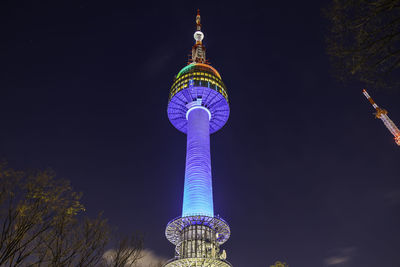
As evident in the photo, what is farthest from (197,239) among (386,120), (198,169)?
(386,120)

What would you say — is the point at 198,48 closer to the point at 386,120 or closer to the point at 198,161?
the point at 198,161

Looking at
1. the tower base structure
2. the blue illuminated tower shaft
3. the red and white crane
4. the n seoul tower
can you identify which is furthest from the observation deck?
the red and white crane

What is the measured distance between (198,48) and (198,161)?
3420 cm

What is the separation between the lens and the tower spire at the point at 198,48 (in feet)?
242

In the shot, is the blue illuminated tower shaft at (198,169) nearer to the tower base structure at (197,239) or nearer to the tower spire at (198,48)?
the tower base structure at (197,239)

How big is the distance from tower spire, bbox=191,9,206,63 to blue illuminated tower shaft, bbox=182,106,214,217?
1606 centimetres

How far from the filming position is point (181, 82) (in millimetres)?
66625

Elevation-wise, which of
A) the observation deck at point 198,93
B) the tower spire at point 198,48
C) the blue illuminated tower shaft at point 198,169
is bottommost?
the blue illuminated tower shaft at point 198,169

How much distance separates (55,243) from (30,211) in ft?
9.94

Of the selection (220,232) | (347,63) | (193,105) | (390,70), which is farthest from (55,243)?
(193,105)

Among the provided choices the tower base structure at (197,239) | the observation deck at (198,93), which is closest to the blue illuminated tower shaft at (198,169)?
the tower base structure at (197,239)

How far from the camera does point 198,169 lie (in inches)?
2119

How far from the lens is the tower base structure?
44.4 metres

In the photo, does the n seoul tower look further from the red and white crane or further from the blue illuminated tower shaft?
the red and white crane
